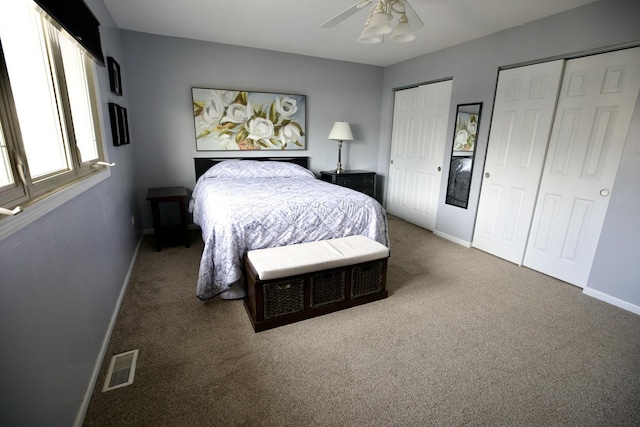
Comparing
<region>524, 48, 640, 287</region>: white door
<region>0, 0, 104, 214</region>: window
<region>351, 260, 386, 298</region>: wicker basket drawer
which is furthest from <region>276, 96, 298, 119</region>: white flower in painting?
<region>524, 48, 640, 287</region>: white door

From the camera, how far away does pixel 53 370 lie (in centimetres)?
113

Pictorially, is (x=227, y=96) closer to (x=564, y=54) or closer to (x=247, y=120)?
(x=247, y=120)

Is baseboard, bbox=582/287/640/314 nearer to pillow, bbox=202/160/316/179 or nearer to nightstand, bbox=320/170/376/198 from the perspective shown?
nightstand, bbox=320/170/376/198

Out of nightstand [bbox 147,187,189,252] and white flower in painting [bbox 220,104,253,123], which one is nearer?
nightstand [bbox 147,187,189,252]

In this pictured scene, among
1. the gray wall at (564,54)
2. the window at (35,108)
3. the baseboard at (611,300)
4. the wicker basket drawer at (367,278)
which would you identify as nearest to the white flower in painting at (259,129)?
the window at (35,108)

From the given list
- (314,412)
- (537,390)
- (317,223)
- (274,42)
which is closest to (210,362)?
(314,412)

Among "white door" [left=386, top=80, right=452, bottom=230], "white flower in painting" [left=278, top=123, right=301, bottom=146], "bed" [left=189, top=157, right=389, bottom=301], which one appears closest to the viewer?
"bed" [left=189, top=157, right=389, bottom=301]

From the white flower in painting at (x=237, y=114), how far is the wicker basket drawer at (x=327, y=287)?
2.74m

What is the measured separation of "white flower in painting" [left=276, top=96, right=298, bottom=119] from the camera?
4.13 meters

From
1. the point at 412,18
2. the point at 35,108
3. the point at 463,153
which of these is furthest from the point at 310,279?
the point at 463,153

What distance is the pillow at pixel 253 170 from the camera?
143 inches

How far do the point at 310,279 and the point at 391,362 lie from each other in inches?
28.4

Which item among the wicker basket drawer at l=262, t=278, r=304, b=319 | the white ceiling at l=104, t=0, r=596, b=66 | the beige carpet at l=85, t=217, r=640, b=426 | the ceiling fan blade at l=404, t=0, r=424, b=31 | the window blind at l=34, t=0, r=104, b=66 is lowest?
the beige carpet at l=85, t=217, r=640, b=426

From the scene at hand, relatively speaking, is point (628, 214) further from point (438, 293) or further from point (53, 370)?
point (53, 370)
